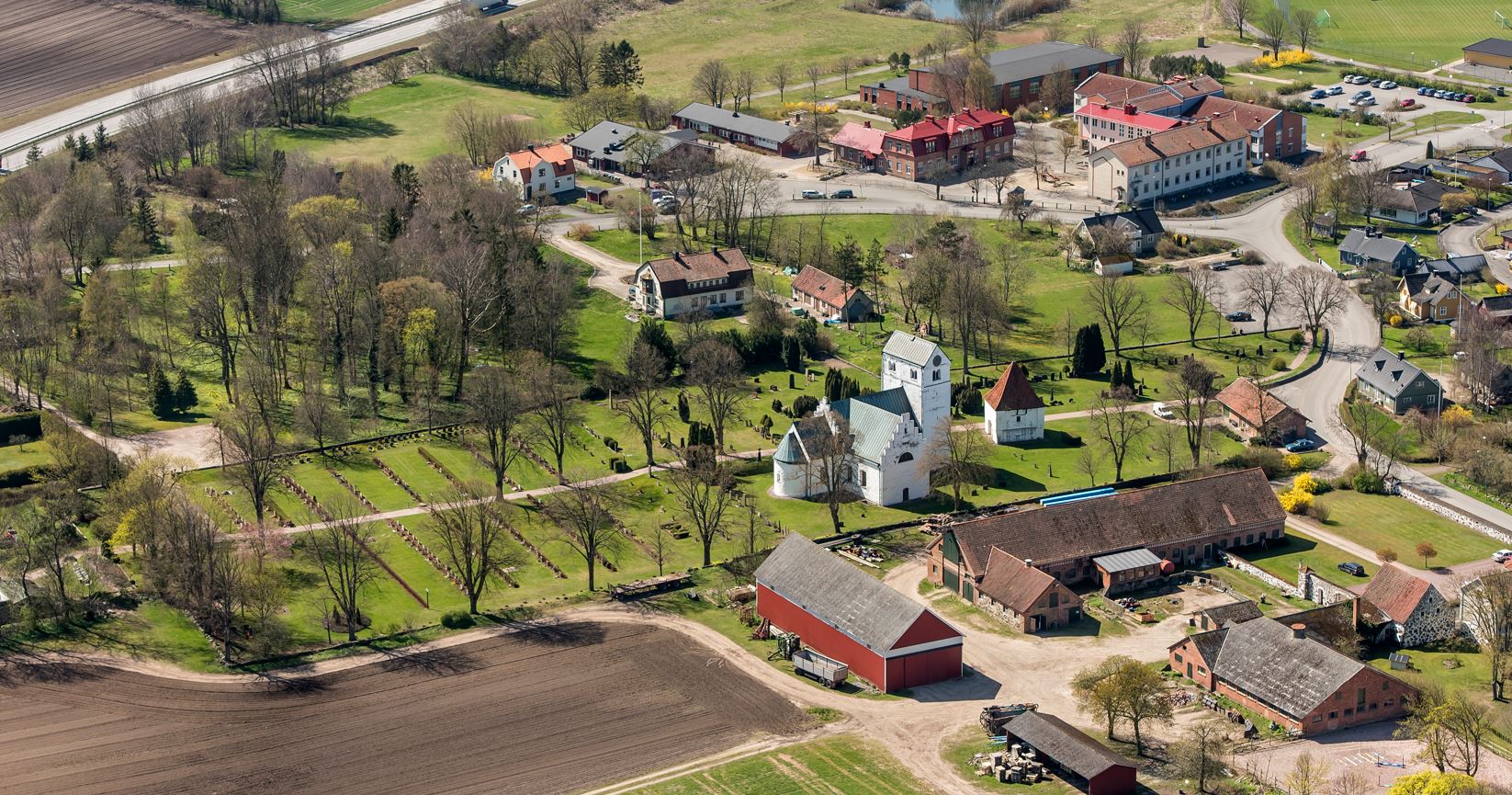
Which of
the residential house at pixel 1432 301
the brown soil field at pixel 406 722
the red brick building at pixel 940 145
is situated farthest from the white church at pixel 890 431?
the red brick building at pixel 940 145

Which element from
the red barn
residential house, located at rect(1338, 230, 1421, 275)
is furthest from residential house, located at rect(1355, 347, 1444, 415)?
the red barn

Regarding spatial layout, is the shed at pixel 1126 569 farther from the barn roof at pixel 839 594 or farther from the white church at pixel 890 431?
the white church at pixel 890 431

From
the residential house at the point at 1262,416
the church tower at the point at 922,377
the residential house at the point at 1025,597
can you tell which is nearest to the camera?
the residential house at the point at 1025,597

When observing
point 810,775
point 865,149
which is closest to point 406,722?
point 810,775

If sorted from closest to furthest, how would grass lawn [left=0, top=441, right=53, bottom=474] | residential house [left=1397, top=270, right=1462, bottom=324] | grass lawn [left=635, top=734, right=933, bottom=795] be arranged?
grass lawn [left=635, top=734, right=933, bottom=795], grass lawn [left=0, top=441, right=53, bottom=474], residential house [left=1397, top=270, right=1462, bottom=324]

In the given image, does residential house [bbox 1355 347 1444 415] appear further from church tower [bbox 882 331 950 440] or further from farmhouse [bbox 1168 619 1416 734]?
farmhouse [bbox 1168 619 1416 734]

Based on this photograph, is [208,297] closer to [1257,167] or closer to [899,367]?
[899,367]
